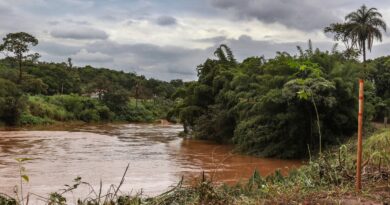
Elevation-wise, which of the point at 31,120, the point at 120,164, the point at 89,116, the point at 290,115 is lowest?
the point at 120,164

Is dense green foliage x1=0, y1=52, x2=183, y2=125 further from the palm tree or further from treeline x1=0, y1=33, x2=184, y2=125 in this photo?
the palm tree

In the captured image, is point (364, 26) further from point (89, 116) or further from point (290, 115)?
point (89, 116)

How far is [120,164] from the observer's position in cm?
1766

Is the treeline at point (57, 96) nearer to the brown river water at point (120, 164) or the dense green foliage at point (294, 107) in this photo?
the brown river water at point (120, 164)

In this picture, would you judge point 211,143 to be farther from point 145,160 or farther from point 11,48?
point 11,48

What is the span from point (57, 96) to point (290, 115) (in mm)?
39072

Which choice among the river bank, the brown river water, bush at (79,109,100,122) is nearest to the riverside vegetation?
the river bank

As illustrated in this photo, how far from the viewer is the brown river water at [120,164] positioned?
520 inches

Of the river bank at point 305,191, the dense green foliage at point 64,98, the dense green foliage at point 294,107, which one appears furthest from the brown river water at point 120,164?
the dense green foliage at point 64,98

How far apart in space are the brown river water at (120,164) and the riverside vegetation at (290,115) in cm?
125

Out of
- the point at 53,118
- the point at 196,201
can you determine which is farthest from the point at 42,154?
the point at 53,118

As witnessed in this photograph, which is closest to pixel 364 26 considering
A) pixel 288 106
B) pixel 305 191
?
pixel 288 106

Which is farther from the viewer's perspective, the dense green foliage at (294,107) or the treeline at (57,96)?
the treeline at (57,96)

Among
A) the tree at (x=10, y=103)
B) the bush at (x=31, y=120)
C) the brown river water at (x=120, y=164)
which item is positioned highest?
the tree at (x=10, y=103)
